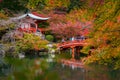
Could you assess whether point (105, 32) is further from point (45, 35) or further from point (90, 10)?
point (45, 35)

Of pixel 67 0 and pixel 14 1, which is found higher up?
pixel 67 0

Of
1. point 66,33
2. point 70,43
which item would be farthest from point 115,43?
point 66,33

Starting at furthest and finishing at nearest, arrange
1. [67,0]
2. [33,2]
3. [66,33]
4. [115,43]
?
[66,33], [115,43], [67,0], [33,2]

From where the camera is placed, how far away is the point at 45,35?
1348 inches

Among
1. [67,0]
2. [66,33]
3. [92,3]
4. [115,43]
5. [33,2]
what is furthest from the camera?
[66,33]

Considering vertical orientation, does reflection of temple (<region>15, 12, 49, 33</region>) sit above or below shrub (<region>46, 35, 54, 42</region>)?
above

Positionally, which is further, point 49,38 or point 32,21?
point 32,21

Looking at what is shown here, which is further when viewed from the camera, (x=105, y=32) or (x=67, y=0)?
(x=105, y=32)

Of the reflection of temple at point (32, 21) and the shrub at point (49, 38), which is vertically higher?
the reflection of temple at point (32, 21)

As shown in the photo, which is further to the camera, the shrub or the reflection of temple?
the reflection of temple

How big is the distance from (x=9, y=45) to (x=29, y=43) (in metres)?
3.84

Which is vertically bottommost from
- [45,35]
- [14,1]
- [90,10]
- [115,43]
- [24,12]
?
[45,35]

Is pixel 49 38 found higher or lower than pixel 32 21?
Answer: lower

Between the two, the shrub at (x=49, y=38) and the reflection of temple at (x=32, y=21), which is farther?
the reflection of temple at (x=32, y=21)
